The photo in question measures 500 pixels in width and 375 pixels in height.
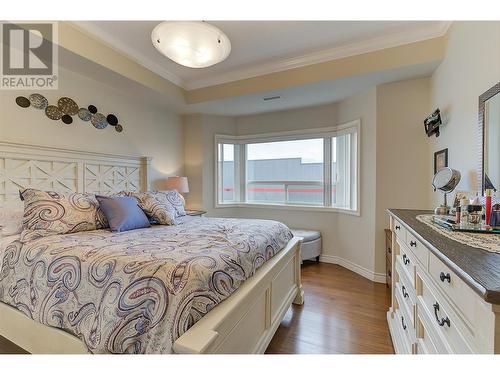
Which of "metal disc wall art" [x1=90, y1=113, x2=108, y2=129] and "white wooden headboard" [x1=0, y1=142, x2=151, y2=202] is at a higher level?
"metal disc wall art" [x1=90, y1=113, x2=108, y2=129]

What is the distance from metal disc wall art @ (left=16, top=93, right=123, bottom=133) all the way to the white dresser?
3.26 m

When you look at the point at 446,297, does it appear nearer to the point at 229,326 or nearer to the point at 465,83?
the point at 229,326

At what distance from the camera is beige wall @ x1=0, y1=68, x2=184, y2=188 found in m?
A: 2.22

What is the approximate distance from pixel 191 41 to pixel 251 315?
1.79 meters

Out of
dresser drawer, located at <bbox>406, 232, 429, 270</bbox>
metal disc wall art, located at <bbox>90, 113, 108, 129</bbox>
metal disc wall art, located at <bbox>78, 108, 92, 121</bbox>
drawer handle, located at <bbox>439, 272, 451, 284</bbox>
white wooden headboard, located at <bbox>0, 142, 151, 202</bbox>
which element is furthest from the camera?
metal disc wall art, located at <bbox>90, 113, 108, 129</bbox>

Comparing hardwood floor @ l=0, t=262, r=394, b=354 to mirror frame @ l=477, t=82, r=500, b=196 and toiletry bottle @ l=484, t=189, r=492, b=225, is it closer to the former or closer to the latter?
toiletry bottle @ l=484, t=189, r=492, b=225

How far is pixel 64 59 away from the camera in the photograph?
2.32m

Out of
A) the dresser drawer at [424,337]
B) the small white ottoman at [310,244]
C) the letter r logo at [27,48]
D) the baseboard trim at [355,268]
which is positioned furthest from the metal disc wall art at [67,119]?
the baseboard trim at [355,268]

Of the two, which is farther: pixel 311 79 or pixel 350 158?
pixel 350 158

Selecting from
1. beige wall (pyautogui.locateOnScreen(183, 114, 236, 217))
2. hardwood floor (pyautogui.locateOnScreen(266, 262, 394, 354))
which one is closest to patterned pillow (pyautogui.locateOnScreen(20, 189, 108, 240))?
hardwood floor (pyautogui.locateOnScreen(266, 262, 394, 354))

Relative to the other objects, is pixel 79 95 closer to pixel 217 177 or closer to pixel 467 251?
pixel 217 177

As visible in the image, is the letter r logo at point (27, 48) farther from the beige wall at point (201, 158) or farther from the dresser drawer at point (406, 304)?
the dresser drawer at point (406, 304)

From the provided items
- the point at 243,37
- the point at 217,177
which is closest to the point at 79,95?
the point at 243,37

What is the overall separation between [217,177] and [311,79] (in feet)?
7.40
